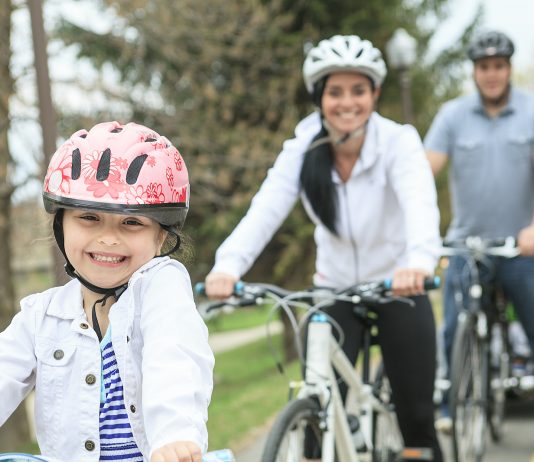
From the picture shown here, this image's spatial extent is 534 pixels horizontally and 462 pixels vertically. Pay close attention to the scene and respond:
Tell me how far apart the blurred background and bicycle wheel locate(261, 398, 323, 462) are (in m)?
6.81

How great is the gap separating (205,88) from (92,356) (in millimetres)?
12262

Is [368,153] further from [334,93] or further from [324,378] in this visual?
[324,378]

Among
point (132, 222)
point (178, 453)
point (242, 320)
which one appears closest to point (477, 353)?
point (132, 222)

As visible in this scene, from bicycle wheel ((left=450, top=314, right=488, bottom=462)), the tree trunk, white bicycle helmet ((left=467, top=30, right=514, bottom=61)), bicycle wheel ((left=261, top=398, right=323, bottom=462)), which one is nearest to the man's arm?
white bicycle helmet ((left=467, top=30, right=514, bottom=61))

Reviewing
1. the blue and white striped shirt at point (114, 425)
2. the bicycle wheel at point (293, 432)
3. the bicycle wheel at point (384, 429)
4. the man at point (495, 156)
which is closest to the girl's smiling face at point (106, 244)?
the blue and white striped shirt at point (114, 425)

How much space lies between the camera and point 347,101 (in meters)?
3.90

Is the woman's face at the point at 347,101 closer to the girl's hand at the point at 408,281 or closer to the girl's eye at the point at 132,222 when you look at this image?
the girl's hand at the point at 408,281

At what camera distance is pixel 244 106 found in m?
16.9

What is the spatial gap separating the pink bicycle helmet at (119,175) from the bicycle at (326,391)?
1128 mm

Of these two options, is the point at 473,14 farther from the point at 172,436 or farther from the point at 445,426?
the point at 172,436

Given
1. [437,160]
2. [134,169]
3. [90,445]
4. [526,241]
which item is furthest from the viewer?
[437,160]

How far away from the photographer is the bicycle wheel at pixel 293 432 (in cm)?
314

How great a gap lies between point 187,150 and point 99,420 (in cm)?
1237

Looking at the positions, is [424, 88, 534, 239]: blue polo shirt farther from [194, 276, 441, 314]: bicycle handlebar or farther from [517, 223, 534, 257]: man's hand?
[194, 276, 441, 314]: bicycle handlebar
